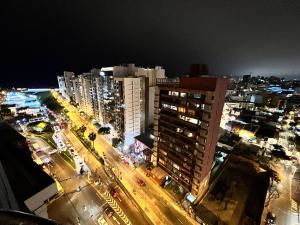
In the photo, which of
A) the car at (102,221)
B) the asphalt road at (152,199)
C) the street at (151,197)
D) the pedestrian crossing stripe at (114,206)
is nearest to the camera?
the car at (102,221)

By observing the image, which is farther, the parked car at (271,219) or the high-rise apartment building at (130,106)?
the high-rise apartment building at (130,106)

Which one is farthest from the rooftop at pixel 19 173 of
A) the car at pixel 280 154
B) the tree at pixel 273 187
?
the car at pixel 280 154

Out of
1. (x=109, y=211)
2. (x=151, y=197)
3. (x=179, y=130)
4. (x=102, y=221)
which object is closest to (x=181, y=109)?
(x=179, y=130)

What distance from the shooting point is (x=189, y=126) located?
91.0 ft

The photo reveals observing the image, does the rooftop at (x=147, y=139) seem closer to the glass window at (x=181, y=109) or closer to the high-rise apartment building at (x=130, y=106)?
the high-rise apartment building at (x=130, y=106)

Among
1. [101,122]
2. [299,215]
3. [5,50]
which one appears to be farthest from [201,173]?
[5,50]

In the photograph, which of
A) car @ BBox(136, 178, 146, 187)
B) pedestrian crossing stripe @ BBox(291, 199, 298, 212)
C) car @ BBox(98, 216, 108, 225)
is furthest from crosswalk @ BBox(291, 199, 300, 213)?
car @ BBox(98, 216, 108, 225)

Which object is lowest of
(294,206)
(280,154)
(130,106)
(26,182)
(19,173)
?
(294,206)

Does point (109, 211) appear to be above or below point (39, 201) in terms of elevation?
below

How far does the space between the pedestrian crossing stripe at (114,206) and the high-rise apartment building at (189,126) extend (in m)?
13.3

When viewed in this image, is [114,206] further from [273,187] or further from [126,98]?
[273,187]

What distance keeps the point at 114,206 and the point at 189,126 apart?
2105cm

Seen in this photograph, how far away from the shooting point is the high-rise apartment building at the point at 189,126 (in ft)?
80.5

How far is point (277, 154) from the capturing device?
3825cm
